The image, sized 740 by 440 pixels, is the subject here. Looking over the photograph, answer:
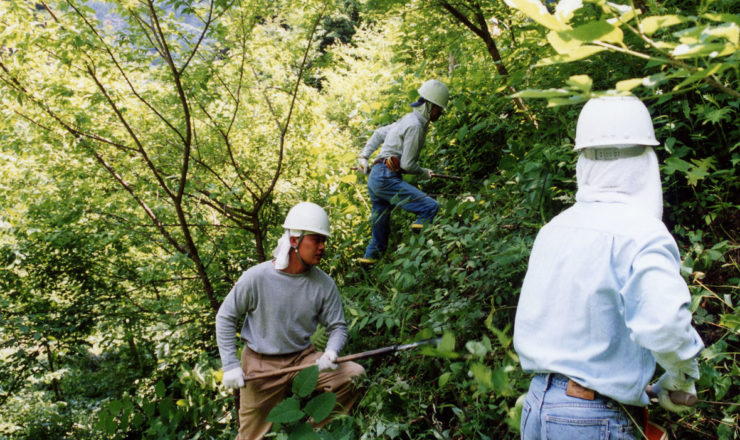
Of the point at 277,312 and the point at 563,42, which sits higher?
the point at 563,42

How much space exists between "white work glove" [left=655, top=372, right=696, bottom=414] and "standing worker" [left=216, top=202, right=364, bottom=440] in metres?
2.16

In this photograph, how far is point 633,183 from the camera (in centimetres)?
154

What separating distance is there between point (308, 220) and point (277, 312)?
0.69 meters

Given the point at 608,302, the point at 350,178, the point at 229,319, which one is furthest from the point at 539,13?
the point at 350,178

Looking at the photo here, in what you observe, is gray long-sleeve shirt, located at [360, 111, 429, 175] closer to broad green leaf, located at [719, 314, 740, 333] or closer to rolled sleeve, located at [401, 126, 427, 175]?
rolled sleeve, located at [401, 126, 427, 175]

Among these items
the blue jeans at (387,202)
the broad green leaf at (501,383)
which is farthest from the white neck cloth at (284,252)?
the broad green leaf at (501,383)

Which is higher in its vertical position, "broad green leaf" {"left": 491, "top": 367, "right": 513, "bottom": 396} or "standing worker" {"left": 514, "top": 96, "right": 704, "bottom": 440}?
"standing worker" {"left": 514, "top": 96, "right": 704, "bottom": 440}

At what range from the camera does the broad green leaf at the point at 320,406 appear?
2.54m

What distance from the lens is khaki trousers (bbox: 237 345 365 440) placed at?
11.2 feet

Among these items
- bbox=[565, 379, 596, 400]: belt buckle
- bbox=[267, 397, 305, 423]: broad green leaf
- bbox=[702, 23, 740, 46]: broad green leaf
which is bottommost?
bbox=[267, 397, 305, 423]: broad green leaf

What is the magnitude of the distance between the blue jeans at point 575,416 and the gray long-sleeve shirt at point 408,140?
3.17 metres

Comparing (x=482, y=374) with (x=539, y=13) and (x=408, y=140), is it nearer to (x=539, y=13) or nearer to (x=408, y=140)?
(x=539, y=13)

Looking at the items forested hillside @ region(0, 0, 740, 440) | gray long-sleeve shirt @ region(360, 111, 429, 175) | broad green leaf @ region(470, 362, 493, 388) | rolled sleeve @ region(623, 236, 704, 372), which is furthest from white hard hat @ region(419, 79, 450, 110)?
rolled sleeve @ region(623, 236, 704, 372)

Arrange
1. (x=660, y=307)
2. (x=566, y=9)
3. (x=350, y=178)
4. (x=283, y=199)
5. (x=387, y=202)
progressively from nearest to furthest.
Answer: (x=566, y=9), (x=660, y=307), (x=387, y=202), (x=350, y=178), (x=283, y=199)
